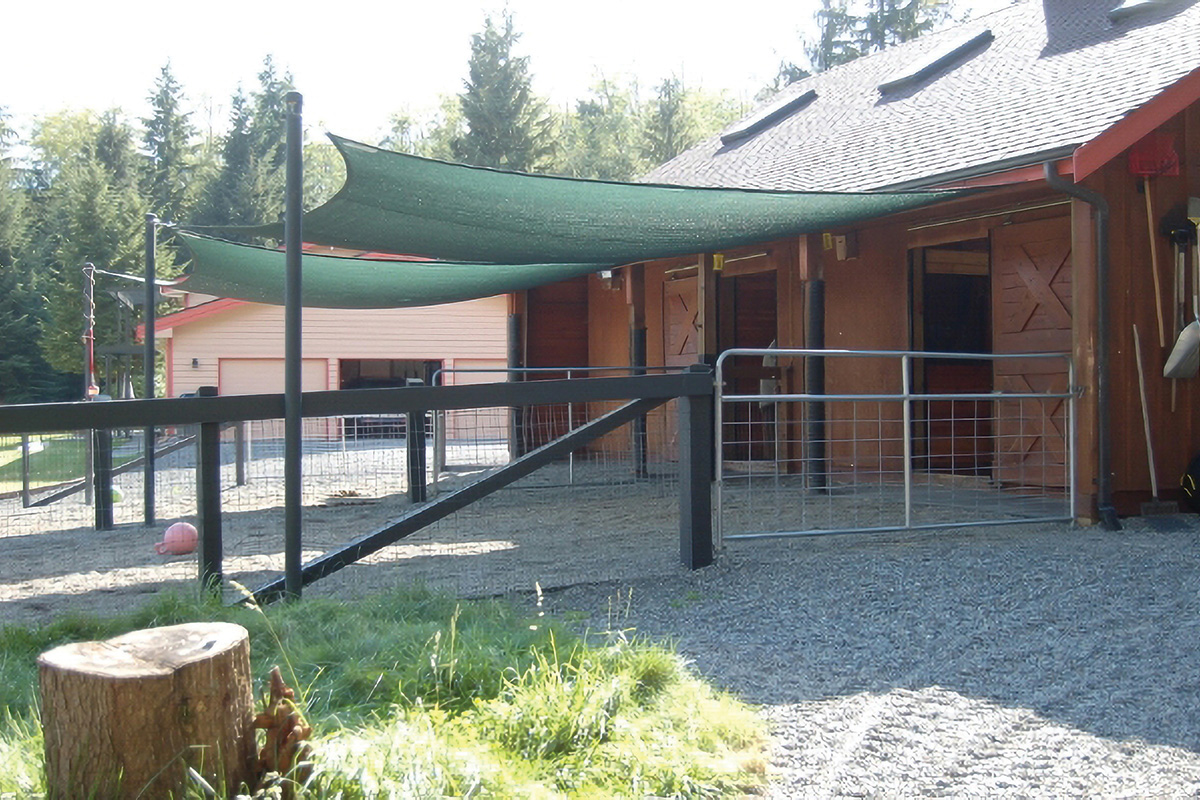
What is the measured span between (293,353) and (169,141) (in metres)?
43.8

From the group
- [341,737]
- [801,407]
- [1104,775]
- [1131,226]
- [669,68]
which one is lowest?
[1104,775]

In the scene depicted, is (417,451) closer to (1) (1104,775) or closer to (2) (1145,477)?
(2) (1145,477)

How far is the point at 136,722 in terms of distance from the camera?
207 cm

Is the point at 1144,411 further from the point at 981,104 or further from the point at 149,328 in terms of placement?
the point at 149,328

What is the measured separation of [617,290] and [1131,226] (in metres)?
6.50

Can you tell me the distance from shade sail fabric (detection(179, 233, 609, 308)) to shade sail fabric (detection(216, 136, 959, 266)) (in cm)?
131

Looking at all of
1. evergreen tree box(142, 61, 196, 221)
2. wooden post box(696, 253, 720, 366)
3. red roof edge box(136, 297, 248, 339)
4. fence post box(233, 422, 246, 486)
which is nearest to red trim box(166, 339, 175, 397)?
red roof edge box(136, 297, 248, 339)

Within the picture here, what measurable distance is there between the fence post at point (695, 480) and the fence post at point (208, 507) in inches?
82.3

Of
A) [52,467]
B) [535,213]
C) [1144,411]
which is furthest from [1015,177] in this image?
[52,467]

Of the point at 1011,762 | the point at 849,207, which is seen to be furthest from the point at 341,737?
the point at 849,207

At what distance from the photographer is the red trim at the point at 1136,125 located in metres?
6.14

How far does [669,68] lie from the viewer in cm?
4681

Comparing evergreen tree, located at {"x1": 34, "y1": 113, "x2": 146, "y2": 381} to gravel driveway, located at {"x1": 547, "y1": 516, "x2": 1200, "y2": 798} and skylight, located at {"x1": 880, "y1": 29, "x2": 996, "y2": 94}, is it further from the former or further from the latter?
gravel driveway, located at {"x1": 547, "y1": 516, "x2": 1200, "y2": 798}

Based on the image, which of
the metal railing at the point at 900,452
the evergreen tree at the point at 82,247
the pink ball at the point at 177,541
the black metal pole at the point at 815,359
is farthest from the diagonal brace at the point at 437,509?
the evergreen tree at the point at 82,247
